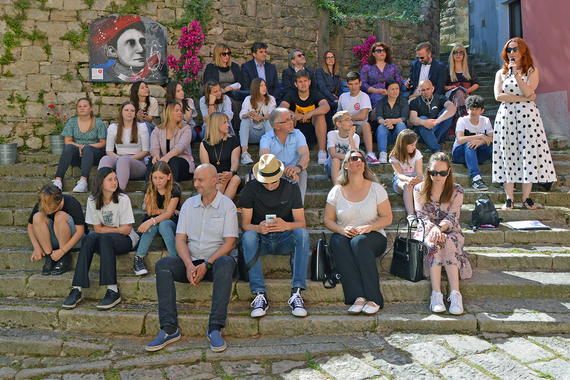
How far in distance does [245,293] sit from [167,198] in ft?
4.09

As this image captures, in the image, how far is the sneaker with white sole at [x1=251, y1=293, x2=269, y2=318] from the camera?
12.7 feet

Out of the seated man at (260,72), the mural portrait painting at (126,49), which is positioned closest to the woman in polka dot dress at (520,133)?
the seated man at (260,72)

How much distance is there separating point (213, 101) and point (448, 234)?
368 cm

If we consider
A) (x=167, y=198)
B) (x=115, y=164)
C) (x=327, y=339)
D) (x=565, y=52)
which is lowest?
(x=327, y=339)

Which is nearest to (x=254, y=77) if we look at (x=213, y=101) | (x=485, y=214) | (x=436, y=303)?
(x=213, y=101)

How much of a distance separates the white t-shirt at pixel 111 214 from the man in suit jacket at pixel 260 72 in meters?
3.33

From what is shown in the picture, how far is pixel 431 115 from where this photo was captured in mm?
6590

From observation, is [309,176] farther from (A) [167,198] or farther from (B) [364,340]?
(B) [364,340]

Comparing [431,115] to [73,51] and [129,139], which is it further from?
[73,51]

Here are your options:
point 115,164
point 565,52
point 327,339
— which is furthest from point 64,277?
point 565,52

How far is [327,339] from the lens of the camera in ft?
12.3

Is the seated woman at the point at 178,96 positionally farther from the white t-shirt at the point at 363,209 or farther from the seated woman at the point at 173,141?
the white t-shirt at the point at 363,209

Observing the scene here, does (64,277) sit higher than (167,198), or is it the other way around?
(167,198)

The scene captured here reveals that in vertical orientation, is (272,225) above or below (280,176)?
below
